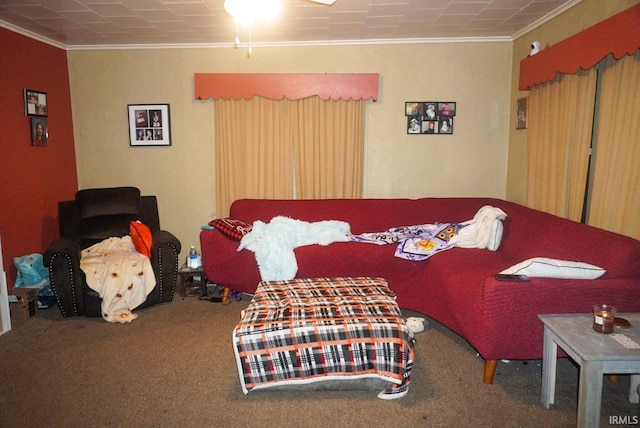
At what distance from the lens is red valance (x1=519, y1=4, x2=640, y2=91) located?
8.48ft

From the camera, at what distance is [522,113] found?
13.7 feet

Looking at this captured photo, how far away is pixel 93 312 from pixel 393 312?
2.48 m

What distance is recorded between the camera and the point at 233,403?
2.30m

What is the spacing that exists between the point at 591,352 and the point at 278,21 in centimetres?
337

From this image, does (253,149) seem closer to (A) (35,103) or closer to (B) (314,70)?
(B) (314,70)

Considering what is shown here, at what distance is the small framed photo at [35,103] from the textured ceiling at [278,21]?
0.55 metres

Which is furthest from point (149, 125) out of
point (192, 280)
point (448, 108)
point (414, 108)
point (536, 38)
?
point (536, 38)

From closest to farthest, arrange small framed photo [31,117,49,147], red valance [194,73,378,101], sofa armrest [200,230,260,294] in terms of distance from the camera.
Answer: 1. sofa armrest [200,230,260,294]
2. small framed photo [31,117,49,147]
3. red valance [194,73,378,101]

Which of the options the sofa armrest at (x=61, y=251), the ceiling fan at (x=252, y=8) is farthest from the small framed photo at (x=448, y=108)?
the sofa armrest at (x=61, y=251)

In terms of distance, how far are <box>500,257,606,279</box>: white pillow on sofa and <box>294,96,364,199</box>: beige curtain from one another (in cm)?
247

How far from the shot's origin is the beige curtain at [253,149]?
4594mm

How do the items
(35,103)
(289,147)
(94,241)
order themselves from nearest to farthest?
(94,241), (35,103), (289,147)

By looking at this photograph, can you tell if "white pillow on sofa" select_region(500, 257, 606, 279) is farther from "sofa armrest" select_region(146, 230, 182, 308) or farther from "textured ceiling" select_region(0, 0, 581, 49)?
"sofa armrest" select_region(146, 230, 182, 308)

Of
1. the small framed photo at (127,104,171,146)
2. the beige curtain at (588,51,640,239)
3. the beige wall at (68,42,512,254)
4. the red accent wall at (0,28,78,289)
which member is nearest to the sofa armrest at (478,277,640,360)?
the beige curtain at (588,51,640,239)
